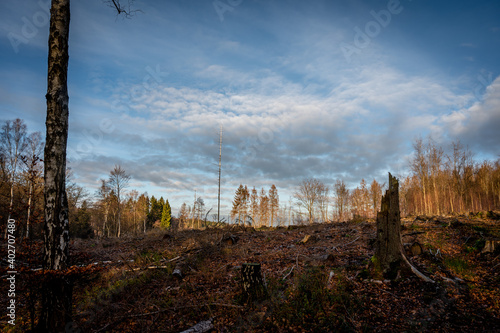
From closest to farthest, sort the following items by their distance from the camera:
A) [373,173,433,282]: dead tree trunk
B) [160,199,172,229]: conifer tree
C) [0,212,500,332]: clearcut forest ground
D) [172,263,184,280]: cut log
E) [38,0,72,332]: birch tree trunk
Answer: [38,0,72,332]: birch tree trunk < [0,212,500,332]: clearcut forest ground < [373,173,433,282]: dead tree trunk < [172,263,184,280]: cut log < [160,199,172,229]: conifer tree

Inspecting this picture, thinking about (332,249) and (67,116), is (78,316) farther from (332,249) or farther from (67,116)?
(332,249)

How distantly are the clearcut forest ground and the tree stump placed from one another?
138 mm

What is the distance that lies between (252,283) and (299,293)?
4.10 ft

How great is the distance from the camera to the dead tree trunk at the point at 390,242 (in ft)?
22.1

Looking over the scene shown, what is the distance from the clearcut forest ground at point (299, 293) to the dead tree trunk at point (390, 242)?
33cm

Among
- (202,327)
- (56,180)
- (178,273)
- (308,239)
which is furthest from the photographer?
(308,239)

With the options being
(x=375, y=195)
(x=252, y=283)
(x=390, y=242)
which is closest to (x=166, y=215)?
(x=375, y=195)

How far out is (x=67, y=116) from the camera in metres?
5.09

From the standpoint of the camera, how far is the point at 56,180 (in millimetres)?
4852

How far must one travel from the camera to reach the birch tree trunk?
462 centimetres

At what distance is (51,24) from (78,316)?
6.87m

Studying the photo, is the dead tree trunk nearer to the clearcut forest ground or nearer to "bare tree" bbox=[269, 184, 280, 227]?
the clearcut forest ground

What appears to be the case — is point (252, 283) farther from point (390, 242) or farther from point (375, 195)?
point (375, 195)

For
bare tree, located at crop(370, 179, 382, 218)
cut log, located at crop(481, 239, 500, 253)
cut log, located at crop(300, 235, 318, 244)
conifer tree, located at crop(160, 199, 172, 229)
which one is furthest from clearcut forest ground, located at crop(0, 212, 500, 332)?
conifer tree, located at crop(160, 199, 172, 229)
